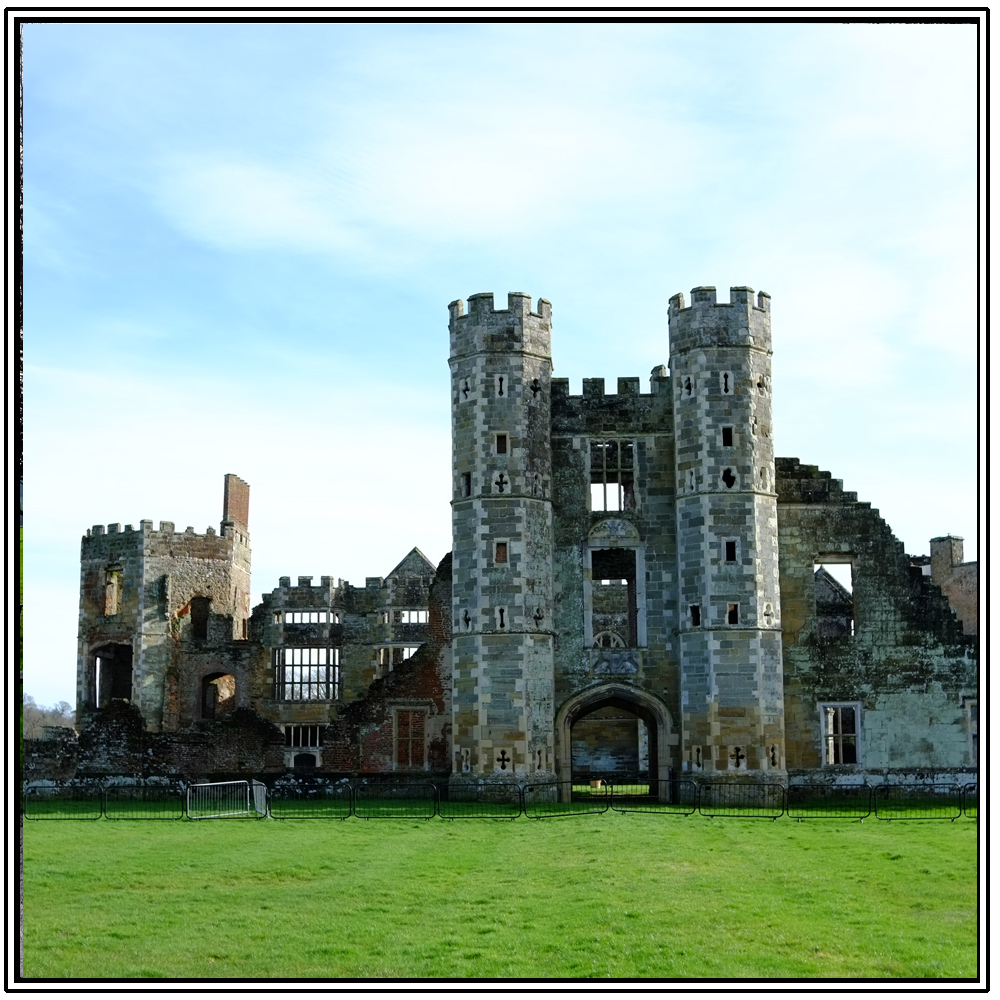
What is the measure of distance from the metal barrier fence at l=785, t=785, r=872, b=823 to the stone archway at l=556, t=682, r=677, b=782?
11.6 ft

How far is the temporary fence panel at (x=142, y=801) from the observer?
31562 millimetres

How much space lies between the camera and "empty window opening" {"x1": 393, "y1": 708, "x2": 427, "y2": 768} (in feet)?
140

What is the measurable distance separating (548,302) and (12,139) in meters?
30.8

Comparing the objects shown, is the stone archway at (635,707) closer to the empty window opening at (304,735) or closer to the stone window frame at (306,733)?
the stone window frame at (306,733)

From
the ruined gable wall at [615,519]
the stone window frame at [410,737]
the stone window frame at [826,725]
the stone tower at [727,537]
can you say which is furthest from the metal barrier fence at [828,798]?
the stone window frame at [410,737]

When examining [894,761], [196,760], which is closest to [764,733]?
[894,761]

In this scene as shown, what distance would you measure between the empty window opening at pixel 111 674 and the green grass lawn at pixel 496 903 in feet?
100

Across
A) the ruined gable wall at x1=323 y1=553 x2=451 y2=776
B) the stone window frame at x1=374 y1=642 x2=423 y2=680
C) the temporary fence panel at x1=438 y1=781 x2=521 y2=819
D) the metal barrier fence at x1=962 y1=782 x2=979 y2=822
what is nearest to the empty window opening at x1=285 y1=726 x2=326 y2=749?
the stone window frame at x1=374 y1=642 x2=423 y2=680

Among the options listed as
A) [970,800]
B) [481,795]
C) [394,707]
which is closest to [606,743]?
[394,707]

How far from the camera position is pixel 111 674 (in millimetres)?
58500

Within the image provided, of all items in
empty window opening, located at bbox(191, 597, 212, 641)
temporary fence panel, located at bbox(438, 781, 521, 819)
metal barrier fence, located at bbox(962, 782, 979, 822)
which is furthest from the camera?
empty window opening, located at bbox(191, 597, 212, 641)

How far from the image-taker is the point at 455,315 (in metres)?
40.6

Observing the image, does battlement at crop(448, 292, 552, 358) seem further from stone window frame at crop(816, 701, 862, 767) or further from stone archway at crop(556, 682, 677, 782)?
stone window frame at crop(816, 701, 862, 767)

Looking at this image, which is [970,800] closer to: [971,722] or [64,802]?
[971,722]
